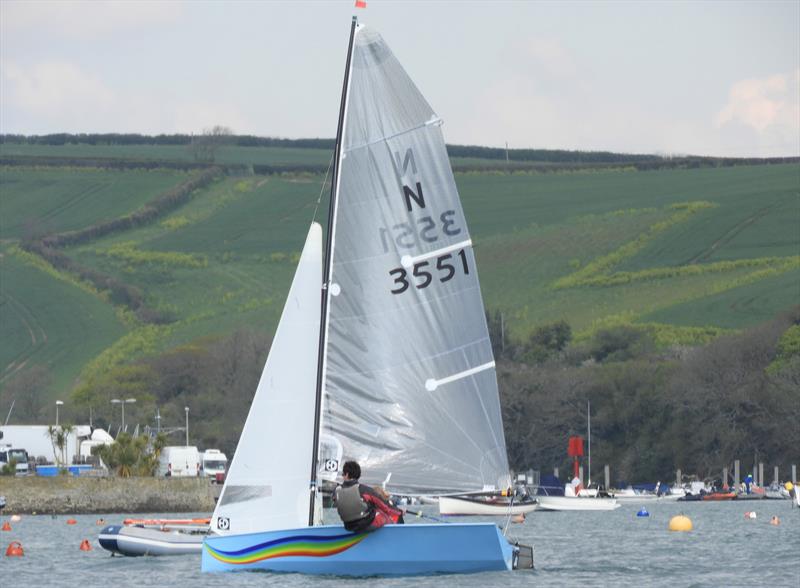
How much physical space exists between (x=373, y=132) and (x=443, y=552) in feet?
24.1

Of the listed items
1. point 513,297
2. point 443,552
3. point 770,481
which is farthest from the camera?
point 513,297

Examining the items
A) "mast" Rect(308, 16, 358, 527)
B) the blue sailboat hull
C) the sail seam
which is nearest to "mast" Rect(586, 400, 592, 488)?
the blue sailboat hull

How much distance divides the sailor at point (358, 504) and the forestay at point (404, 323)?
89 cm

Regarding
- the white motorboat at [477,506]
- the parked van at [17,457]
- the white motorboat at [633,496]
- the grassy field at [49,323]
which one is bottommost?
the white motorboat at [477,506]

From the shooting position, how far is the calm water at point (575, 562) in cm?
3195

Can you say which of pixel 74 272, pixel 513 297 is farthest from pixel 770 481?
pixel 74 272

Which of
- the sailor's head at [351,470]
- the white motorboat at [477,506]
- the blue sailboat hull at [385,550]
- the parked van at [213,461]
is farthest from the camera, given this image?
the parked van at [213,461]

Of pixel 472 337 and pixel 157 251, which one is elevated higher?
pixel 157 251

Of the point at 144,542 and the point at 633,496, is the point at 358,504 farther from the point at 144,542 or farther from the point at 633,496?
the point at 633,496

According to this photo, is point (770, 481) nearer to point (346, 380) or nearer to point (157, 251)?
point (157, 251)

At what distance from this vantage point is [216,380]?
5896 inches

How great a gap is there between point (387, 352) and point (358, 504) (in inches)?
119

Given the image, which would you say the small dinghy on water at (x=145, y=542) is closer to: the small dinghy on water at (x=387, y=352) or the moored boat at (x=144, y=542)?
the moored boat at (x=144, y=542)

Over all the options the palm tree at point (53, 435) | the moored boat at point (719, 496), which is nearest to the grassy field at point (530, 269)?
the moored boat at point (719, 496)
